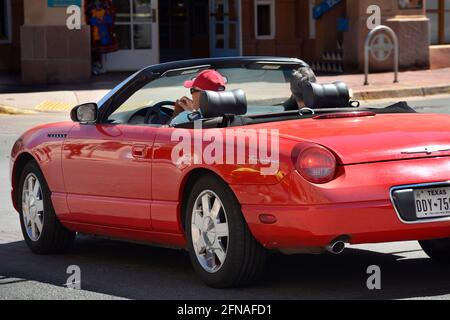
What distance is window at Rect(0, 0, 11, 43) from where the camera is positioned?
27234 mm

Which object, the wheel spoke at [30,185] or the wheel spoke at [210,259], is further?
the wheel spoke at [30,185]

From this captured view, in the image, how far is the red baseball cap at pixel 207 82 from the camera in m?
8.00

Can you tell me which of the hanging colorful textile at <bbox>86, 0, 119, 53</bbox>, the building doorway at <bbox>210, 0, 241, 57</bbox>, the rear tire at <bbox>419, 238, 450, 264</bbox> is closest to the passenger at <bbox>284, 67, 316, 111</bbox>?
the rear tire at <bbox>419, 238, 450, 264</bbox>

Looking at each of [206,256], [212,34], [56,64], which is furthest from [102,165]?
[212,34]

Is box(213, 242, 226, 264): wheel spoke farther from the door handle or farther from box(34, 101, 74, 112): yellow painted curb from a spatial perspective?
box(34, 101, 74, 112): yellow painted curb

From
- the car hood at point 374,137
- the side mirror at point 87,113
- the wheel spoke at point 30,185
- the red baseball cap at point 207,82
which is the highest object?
the red baseball cap at point 207,82

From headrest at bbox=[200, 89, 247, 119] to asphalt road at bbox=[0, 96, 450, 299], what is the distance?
3.35 ft

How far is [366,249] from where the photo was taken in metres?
8.48

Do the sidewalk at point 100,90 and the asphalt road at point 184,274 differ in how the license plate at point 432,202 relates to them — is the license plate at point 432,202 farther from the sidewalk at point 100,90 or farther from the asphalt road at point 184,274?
the sidewalk at point 100,90

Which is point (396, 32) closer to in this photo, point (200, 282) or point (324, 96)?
point (324, 96)

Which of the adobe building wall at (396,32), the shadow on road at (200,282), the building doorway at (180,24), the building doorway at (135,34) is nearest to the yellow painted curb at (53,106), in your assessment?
the building doorway at (135,34)

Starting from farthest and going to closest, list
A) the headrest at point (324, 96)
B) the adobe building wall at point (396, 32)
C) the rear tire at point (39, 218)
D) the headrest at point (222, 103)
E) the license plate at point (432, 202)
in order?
the adobe building wall at point (396, 32)
the rear tire at point (39, 218)
the headrest at point (324, 96)
the headrest at point (222, 103)
the license plate at point (432, 202)

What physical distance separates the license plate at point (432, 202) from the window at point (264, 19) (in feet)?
72.2

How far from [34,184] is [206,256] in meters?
2.12
